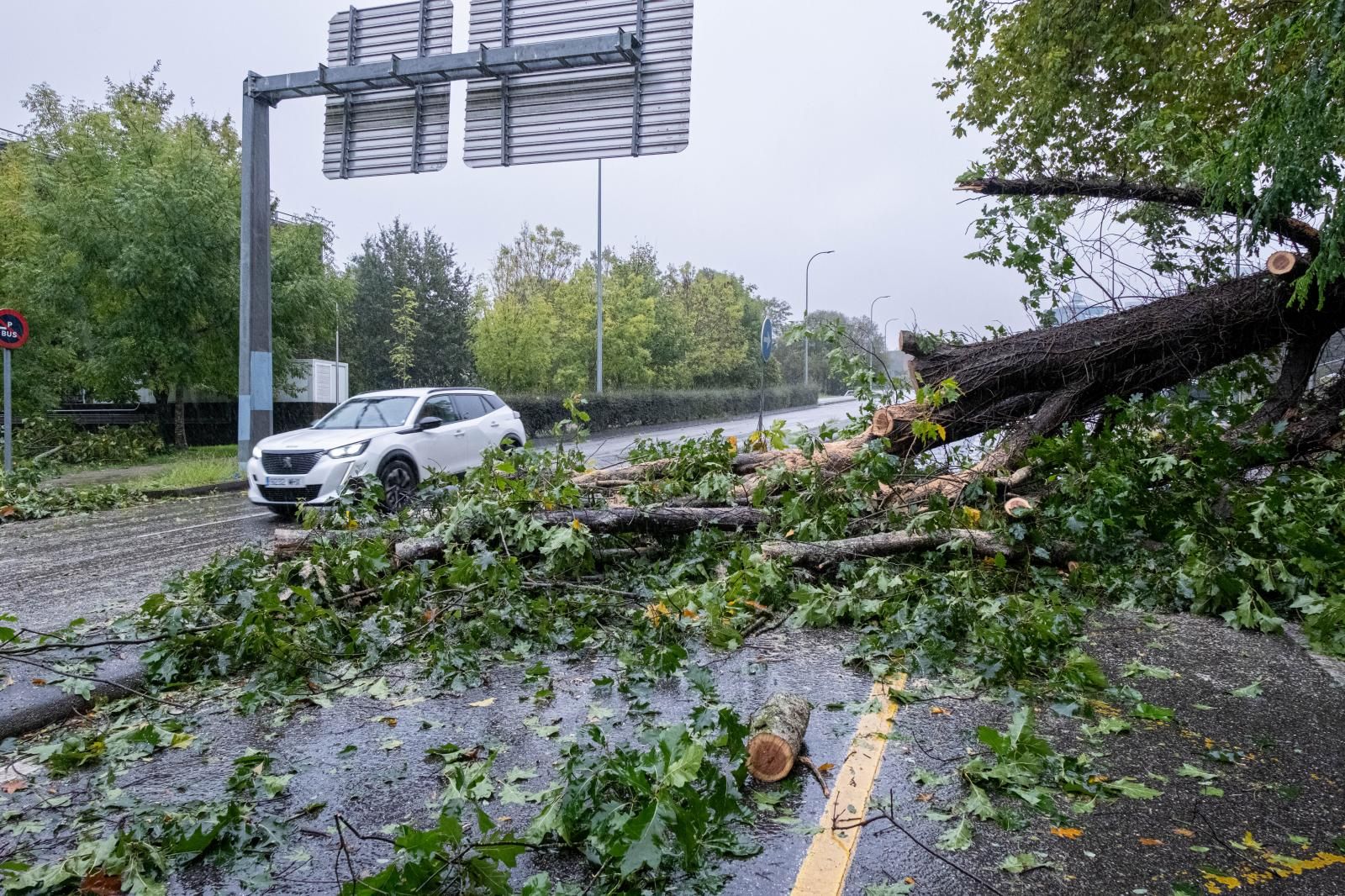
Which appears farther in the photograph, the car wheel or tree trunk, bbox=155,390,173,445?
tree trunk, bbox=155,390,173,445

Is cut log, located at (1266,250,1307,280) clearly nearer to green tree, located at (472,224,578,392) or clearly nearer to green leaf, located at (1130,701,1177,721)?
green leaf, located at (1130,701,1177,721)

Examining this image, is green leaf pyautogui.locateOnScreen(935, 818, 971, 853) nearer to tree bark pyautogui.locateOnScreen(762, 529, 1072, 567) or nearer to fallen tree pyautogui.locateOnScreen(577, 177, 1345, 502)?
tree bark pyautogui.locateOnScreen(762, 529, 1072, 567)

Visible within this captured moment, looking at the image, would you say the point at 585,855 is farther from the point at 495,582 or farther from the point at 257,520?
the point at 257,520

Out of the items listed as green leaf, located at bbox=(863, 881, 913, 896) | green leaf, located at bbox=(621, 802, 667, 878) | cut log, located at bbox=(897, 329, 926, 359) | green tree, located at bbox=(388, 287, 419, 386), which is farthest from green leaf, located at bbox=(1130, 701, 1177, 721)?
green tree, located at bbox=(388, 287, 419, 386)

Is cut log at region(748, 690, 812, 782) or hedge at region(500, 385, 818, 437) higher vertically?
hedge at region(500, 385, 818, 437)

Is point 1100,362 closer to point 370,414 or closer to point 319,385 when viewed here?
point 370,414

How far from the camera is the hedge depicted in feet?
87.3

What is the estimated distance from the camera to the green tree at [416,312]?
39.8 meters

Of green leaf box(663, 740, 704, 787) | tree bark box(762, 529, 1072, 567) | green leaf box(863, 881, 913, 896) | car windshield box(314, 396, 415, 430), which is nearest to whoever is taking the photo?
green leaf box(863, 881, 913, 896)

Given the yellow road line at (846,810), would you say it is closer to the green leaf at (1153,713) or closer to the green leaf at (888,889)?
the green leaf at (888,889)

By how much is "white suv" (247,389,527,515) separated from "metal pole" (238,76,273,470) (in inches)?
107

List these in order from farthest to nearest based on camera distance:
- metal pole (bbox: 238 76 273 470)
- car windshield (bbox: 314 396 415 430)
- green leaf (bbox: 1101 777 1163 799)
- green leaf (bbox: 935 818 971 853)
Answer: metal pole (bbox: 238 76 273 470) < car windshield (bbox: 314 396 415 430) < green leaf (bbox: 1101 777 1163 799) < green leaf (bbox: 935 818 971 853)

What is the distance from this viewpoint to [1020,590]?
5781mm

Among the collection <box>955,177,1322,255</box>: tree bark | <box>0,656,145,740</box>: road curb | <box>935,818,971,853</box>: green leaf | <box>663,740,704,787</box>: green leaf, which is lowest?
<box>0,656,145,740</box>: road curb
